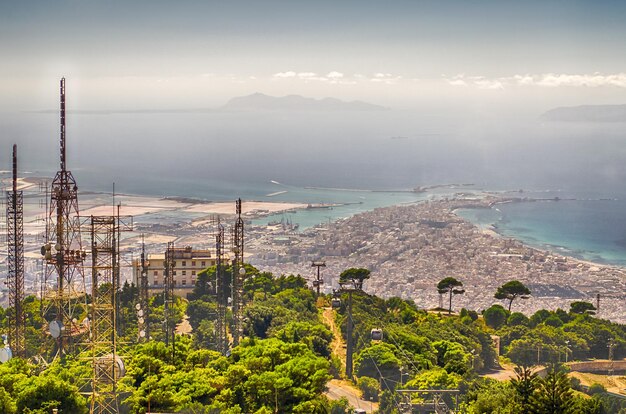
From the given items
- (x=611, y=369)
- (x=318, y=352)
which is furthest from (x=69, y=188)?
(x=611, y=369)

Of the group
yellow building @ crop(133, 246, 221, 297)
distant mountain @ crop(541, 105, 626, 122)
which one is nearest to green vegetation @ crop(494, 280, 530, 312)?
yellow building @ crop(133, 246, 221, 297)

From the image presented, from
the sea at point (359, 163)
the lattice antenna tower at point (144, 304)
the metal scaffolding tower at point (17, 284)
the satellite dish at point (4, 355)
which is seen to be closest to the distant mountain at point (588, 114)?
the sea at point (359, 163)

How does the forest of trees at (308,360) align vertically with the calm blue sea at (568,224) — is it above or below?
above

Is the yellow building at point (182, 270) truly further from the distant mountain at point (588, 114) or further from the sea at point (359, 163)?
the distant mountain at point (588, 114)

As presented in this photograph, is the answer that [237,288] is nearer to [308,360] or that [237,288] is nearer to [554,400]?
[308,360]

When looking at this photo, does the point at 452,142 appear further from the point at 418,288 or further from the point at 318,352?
the point at 318,352

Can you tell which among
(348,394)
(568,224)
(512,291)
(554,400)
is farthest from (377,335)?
(568,224)
